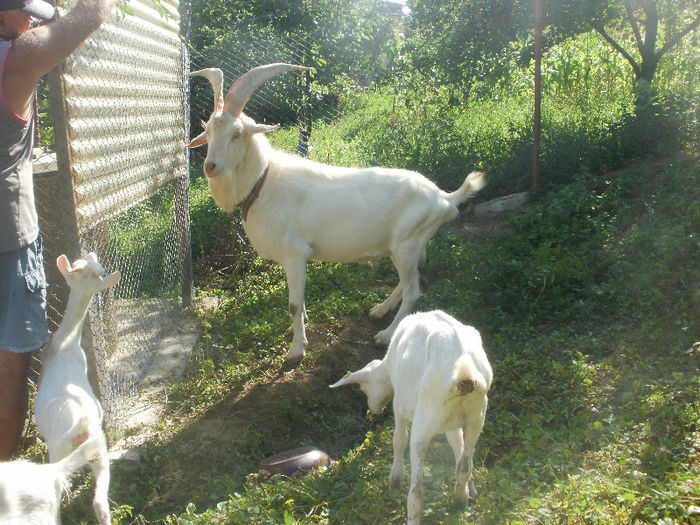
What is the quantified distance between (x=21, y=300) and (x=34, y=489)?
92 centimetres

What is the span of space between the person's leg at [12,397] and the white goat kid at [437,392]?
1.77 meters

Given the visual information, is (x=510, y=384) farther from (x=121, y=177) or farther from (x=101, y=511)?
(x=121, y=177)

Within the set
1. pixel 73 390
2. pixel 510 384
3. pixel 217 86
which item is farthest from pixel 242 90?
pixel 510 384

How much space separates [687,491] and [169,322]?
4115 millimetres

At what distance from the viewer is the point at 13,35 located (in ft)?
8.95

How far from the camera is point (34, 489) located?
2.26m

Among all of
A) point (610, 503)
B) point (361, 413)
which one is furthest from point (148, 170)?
point (610, 503)

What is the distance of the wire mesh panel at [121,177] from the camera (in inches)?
134

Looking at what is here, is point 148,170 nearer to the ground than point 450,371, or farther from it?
farther from it

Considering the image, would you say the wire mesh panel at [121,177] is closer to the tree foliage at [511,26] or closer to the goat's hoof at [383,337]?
the goat's hoof at [383,337]

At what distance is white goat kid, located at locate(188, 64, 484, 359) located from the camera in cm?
491

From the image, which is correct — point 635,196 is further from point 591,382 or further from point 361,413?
point 361,413

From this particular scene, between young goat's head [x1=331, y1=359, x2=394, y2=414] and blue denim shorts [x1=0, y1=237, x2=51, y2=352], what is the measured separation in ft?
4.95

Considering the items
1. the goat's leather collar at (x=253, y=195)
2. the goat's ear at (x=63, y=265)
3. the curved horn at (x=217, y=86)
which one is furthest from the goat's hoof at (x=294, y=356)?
the goat's ear at (x=63, y=265)
